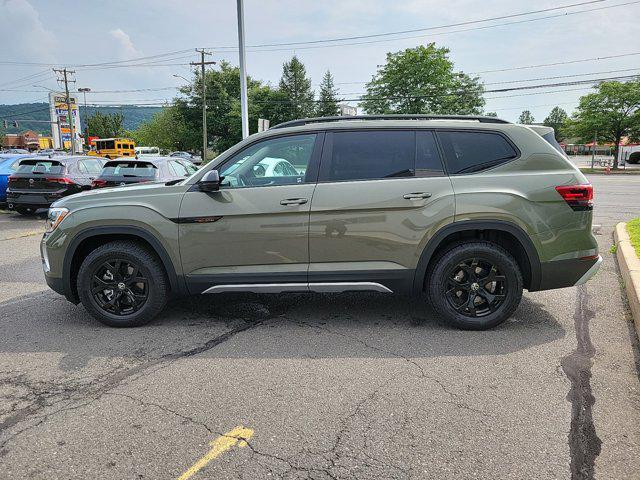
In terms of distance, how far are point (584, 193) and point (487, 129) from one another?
1.01 meters

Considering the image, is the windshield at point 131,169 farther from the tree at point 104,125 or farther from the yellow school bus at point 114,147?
the tree at point 104,125

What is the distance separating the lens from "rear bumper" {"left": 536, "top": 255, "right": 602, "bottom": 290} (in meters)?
4.31

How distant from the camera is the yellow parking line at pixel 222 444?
2.50m

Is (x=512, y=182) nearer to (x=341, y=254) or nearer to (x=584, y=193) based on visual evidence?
(x=584, y=193)

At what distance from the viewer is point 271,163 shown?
4.62m

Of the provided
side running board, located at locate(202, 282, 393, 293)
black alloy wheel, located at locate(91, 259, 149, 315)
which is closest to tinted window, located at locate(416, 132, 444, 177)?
side running board, located at locate(202, 282, 393, 293)

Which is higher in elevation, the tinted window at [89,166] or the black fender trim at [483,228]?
the tinted window at [89,166]

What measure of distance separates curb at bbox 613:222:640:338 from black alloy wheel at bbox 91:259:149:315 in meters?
4.50

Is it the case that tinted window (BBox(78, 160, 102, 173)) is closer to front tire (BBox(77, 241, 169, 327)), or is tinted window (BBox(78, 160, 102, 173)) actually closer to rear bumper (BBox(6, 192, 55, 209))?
rear bumper (BBox(6, 192, 55, 209))

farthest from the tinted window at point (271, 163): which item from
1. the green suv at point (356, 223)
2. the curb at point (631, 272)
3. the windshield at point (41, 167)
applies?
the windshield at point (41, 167)

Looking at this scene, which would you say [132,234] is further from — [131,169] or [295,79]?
[295,79]

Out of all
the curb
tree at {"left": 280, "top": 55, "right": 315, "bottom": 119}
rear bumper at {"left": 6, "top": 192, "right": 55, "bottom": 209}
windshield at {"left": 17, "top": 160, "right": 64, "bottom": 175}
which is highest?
tree at {"left": 280, "top": 55, "right": 315, "bottom": 119}

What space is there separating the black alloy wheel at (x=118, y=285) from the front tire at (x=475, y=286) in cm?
269

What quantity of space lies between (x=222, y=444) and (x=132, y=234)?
2.43m
